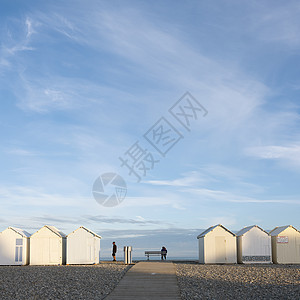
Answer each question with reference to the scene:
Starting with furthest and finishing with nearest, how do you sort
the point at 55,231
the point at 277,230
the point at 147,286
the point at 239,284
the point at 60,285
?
the point at 277,230
the point at 55,231
the point at 239,284
the point at 60,285
the point at 147,286

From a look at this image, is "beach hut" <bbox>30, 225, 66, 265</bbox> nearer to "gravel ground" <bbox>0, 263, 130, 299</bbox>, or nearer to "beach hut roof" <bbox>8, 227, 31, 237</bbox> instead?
"beach hut roof" <bbox>8, 227, 31, 237</bbox>

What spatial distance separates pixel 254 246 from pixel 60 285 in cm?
1995

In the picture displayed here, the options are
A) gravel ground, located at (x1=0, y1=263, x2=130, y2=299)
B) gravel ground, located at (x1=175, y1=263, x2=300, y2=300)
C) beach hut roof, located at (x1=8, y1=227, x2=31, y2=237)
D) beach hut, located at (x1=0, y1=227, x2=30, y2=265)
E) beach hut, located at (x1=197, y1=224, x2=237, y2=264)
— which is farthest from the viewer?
beach hut roof, located at (x1=8, y1=227, x2=31, y2=237)

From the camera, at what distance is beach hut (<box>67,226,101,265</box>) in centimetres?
3506

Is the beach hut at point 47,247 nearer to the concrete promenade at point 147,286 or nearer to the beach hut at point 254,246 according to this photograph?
the concrete promenade at point 147,286

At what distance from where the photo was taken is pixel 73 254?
1383 inches

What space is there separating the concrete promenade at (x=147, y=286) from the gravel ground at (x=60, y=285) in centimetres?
48

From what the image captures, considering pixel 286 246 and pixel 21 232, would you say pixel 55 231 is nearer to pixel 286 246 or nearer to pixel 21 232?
pixel 21 232

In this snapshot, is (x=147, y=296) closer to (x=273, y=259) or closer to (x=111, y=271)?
(x=111, y=271)

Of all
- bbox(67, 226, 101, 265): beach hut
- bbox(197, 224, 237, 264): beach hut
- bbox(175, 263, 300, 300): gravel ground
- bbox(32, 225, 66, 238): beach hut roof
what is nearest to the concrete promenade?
bbox(175, 263, 300, 300): gravel ground

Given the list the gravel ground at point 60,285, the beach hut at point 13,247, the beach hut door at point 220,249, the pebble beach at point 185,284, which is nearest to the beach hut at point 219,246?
the beach hut door at point 220,249

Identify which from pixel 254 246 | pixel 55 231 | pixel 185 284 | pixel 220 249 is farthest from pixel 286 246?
pixel 55 231

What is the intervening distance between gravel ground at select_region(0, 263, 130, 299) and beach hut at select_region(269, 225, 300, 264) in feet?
54.3

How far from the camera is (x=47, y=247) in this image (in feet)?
116
